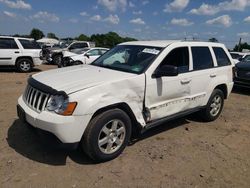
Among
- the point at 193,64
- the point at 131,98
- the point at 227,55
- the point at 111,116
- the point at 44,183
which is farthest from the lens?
the point at 227,55

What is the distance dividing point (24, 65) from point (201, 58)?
10.2 metres

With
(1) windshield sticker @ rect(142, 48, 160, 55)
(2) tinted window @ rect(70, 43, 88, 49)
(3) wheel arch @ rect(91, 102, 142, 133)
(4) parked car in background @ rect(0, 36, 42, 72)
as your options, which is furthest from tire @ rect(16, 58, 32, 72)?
(3) wheel arch @ rect(91, 102, 142, 133)

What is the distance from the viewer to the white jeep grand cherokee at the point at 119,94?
3352 millimetres

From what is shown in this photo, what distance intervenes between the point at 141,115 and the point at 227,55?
124 inches

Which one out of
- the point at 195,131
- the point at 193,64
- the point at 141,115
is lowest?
the point at 195,131

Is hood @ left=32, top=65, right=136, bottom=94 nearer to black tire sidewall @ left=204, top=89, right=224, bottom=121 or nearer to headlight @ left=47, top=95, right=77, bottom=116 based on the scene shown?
headlight @ left=47, top=95, right=77, bottom=116

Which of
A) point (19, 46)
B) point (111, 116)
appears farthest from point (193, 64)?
point (19, 46)

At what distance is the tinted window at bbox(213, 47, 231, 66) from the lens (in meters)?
5.73

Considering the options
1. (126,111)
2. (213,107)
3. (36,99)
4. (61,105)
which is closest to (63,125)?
(61,105)

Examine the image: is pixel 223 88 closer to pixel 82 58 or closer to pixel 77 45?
pixel 82 58

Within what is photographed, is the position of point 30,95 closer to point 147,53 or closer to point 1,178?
point 1,178

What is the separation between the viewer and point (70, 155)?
3951 millimetres

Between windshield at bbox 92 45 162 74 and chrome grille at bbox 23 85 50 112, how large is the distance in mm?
1344

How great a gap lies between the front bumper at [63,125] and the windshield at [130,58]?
1.27 metres
